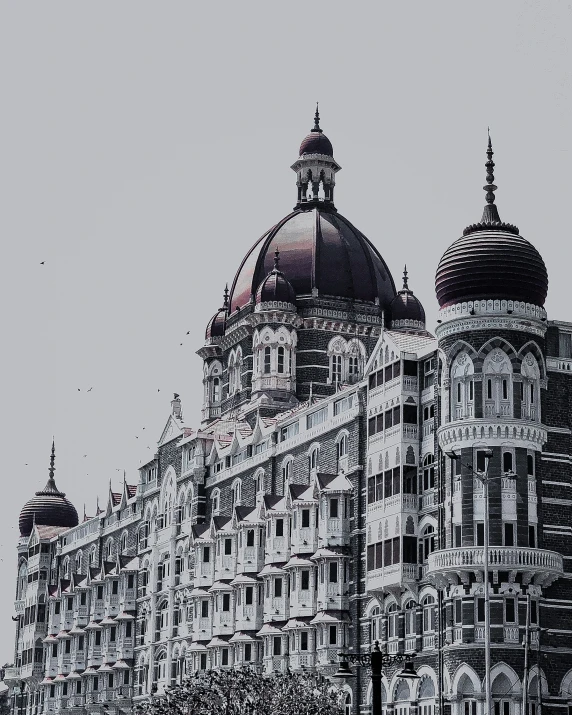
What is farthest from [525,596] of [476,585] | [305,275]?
[305,275]

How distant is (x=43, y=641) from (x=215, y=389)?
33872mm

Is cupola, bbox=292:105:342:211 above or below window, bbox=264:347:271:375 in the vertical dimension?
above

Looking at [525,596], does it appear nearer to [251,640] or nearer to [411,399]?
[411,399]

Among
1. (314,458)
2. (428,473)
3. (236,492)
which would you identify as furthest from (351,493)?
(236,492)

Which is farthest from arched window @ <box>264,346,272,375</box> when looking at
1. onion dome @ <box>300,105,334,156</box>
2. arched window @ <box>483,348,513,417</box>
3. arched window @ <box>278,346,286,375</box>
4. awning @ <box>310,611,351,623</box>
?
arched window @ <box>483,348,513,417</box>

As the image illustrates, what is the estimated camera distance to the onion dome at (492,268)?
2827 inches

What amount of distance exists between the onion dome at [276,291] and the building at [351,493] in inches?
6.1

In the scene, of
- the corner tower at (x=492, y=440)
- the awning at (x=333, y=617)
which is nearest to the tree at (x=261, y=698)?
the awning at (x=333, y=617)

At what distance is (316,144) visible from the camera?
11500 centimetres

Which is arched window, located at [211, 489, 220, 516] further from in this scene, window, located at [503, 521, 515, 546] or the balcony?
window, located at [503, 521, 515, 546]

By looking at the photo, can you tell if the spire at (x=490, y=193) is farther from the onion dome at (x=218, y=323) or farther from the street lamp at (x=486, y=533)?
the onion dome at (x=218, y=323)

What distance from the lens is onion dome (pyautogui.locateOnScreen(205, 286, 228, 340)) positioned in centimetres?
11325

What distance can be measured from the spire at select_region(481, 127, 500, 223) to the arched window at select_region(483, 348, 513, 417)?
7.02 m

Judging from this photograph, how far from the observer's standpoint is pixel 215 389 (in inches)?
4469
